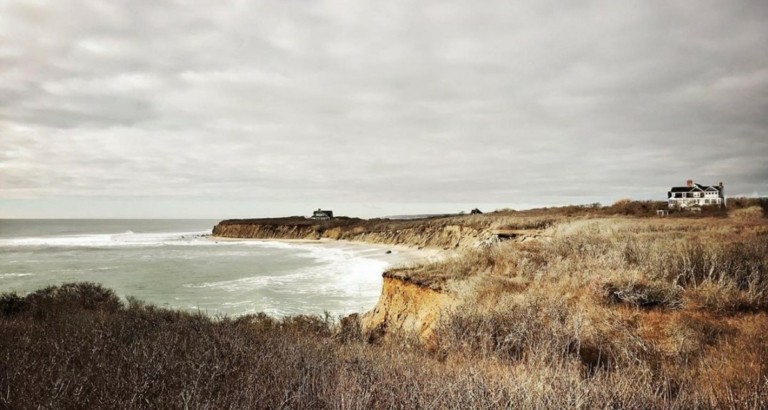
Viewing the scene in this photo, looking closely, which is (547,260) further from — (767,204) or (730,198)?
(730,198)

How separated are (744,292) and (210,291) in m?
21.0

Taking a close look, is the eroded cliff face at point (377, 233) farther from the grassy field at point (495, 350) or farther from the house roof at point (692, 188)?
the house roof at point (692, 188)

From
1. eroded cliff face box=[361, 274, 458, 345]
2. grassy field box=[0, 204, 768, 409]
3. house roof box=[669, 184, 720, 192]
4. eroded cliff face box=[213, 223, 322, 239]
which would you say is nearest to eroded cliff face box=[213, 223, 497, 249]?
eroded cliff face box=[213, 223, 322, 239]

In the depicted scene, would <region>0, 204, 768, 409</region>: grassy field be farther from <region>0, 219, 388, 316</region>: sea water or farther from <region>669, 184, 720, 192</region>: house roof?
<region>669, 184, 720, 192</region>: house roof

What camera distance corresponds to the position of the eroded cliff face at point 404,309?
10.2 metres

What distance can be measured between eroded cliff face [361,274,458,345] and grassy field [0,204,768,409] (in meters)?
0.43

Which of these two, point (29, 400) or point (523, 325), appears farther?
point (523, 325)

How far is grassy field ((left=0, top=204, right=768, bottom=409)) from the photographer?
399 centimetres

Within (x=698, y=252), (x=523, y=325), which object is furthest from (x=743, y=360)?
(x=698, y=252)

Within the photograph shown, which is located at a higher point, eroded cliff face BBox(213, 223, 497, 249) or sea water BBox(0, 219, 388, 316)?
eroded cliff face BBox(213, 223, 497, 249)

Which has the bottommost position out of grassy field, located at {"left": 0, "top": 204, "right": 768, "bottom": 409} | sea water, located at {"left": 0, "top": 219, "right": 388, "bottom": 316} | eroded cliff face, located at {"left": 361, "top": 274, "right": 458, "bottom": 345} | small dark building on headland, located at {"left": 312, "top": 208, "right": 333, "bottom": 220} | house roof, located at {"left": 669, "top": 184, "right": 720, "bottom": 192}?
sea water, located at {"left": 0, "top": 219, "right": 388, "bottom": 316}

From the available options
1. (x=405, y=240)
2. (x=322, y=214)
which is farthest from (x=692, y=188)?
(x=322, y=214)

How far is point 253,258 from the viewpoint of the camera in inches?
1448

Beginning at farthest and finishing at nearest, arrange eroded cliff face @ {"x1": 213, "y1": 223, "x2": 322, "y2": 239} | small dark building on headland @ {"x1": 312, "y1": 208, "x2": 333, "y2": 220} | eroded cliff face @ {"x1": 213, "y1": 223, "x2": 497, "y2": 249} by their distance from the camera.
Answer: small dark building on headland @ {"x1": 312, "y1": 208, "x2": 333, "y2": 220}
eroded cliff face @ {"x1": 213, "y1": 223, "x2": 322, "y2": 239}
eroded cliff face @ {"x1": 213, "y1": 223, "x2": 497, "y2": 249}
